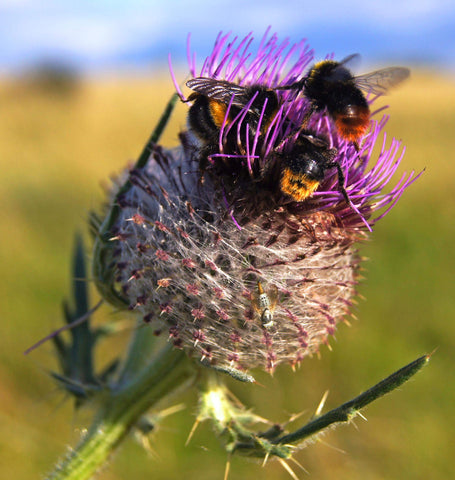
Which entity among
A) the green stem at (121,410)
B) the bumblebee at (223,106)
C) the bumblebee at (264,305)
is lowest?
the green stem at (121,410)

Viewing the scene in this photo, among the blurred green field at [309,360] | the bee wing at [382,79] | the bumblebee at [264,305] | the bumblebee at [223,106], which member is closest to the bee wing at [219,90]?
the bumblebee at [223,106]

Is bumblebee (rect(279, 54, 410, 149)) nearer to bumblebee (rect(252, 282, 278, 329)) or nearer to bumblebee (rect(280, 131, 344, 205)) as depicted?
bumblebee (rect(280, 131, 344, 205))

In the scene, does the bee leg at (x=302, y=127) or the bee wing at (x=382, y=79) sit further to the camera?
the bee wing at (x=382, y=79)

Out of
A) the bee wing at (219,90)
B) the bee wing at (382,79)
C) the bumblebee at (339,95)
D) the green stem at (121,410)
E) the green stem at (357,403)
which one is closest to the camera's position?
the green stem at (357,403)

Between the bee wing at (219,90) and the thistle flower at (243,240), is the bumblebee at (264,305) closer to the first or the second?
the thistle flower at (243,240)

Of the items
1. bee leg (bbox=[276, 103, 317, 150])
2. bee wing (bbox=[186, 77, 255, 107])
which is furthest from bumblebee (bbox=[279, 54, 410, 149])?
bee wing (bbox=[186, 77, 255, 107])

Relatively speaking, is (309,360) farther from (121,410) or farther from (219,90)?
(219,90)
